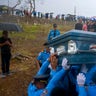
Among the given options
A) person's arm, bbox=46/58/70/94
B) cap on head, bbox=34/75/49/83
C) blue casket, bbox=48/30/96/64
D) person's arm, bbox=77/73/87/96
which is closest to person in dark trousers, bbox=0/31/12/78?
cap on head, bbox=34/75/49/83

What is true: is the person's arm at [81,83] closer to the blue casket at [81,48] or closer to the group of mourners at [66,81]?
the group of mourners at [66,81]

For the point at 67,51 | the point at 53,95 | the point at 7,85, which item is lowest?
the point at 7,85

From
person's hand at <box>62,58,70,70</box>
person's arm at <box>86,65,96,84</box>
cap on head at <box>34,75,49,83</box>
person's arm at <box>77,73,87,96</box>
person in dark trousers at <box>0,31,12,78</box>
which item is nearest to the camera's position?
person's arm at <box>77,73,87,96</box>

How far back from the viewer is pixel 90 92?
4.16 metres

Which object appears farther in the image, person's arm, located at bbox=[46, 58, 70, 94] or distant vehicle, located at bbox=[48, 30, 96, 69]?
person's arm, located at bbox=[46, 58, 70, 94]

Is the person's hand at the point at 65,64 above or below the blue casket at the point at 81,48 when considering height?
below

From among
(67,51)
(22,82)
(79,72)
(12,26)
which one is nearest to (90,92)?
(79,72)

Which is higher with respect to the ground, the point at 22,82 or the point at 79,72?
the point at 79,72

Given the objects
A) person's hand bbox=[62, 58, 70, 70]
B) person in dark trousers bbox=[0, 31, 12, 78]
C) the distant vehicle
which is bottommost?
person in dark trousers bbox=[0, 31, 12, 78]

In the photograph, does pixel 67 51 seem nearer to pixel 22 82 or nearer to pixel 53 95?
pixel 53 95

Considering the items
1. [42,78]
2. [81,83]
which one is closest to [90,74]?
[81,83]

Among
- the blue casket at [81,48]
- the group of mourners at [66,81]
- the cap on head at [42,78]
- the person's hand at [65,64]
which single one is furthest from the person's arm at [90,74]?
the cap on head at [42,78]

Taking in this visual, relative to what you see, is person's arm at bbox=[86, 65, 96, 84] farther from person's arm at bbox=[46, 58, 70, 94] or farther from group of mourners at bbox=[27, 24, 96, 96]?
person's arm at bbox=[46, 58, 70, 94]

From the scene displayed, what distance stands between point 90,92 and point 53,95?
59 centimetres
